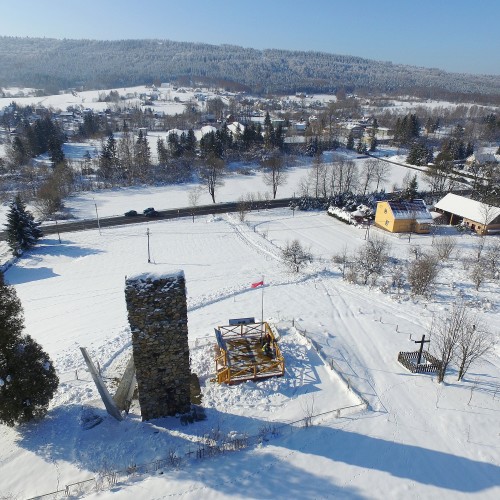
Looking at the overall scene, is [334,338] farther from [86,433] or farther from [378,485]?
[86,433]

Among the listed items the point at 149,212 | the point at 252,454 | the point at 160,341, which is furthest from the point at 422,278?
the point at 149,212

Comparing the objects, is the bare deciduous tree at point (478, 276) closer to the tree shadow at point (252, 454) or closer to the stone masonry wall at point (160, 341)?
the tree shadow at point (252, 454)

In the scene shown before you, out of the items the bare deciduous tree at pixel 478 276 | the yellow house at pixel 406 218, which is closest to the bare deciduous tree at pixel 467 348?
the bare deciduous tree at pixel 478 276

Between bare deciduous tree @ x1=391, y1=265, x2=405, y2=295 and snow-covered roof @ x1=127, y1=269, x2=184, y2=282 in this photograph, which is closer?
snow-covered roof @ x1=127, y1=269, x2=184, y2=282

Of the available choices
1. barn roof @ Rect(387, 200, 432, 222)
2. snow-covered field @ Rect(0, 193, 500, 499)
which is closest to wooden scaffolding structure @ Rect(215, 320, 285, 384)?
snow-covered field @ Rect(0, 193, 500, 499)

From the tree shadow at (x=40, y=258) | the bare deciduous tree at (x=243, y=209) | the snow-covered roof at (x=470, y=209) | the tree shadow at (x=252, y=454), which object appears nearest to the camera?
the tree shadow at (x=252, y=454)

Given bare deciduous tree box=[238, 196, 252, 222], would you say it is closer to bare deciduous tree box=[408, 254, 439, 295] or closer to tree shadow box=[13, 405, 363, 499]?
bare deciduous tree box=[408, 254, 439, 295]
